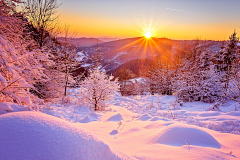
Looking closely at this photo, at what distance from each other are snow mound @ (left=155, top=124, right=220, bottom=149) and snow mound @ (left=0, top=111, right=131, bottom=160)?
4.49 ft

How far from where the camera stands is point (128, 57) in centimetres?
12225

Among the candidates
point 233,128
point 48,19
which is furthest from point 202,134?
point 48,19

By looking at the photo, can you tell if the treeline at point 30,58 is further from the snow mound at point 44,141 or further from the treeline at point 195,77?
the treeline at point 195,77

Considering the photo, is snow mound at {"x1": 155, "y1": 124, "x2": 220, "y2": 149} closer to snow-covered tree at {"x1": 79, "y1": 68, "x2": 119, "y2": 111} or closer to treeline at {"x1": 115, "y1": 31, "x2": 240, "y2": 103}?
treeline at {"x1": 115, "y1": 31, "x2": 240, "y2": 103}

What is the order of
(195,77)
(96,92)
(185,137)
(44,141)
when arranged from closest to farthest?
(44,141)
(185,137)
(96,92)
(195,77)

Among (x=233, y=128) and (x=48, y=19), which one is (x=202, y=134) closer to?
(x=233, y=128)

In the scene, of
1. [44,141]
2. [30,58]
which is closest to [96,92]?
[30,58]

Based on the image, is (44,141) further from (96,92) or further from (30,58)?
(96,92)

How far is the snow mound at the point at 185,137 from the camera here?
87.1 inches

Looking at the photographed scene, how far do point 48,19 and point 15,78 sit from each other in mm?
8532

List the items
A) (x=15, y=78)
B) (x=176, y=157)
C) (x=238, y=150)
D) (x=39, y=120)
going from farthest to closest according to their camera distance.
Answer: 1. (x=15, y=78)
2. (x=238, y=150)
3. (x=176, y=157)
4. (x=39, y=120)

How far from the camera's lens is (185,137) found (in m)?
2.33

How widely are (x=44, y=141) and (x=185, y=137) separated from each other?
229cm

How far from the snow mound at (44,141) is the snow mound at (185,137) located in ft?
4.49
